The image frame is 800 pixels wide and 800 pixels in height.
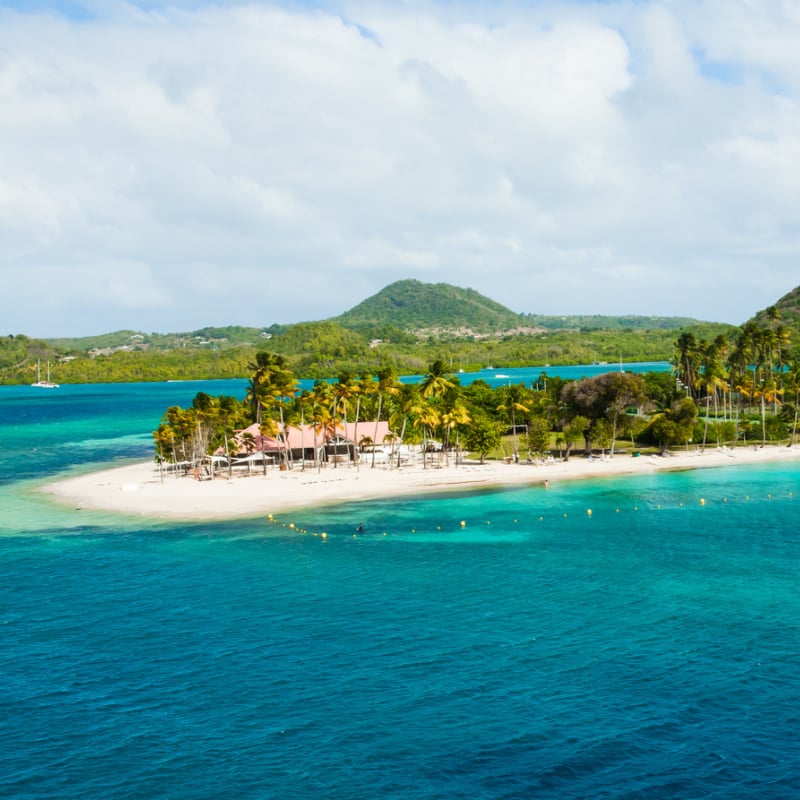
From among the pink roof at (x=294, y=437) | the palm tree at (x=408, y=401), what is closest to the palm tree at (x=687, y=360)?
the palm tree at (x=408, y=401)

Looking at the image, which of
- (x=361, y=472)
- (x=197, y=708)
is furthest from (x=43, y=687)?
(x=361, y=472)

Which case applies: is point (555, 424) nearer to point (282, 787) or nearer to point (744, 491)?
point (744, 491)

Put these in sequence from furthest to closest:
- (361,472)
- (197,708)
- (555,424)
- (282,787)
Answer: (555,424)
(361,472)
(197,708)
(282,787)

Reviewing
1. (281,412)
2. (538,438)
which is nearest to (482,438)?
(538,438)

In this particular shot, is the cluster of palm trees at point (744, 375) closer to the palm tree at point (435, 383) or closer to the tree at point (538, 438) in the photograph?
the tree at point (538, 438)

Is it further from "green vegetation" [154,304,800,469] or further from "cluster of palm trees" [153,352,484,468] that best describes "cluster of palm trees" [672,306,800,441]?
"cluster of palm trees" [153,352,484,468]

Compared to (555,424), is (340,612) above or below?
below

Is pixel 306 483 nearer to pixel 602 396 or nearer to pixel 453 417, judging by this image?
pixel 453 417
